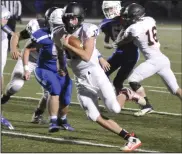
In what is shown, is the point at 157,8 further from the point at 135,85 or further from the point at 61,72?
the point at 61,72

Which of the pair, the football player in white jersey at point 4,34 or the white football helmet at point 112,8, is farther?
the white football helmet at point 112,8

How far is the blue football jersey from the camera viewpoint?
834 centimetres

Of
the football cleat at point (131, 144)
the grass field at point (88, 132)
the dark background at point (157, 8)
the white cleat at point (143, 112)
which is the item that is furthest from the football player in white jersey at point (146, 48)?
the dark background at point (157, 8)

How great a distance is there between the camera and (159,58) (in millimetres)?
9398

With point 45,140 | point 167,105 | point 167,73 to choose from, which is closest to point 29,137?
point 45,140

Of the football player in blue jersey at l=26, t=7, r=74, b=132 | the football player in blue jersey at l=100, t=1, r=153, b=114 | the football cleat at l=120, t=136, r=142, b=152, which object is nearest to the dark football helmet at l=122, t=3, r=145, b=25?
the football player in blue jersey at l=100, t=1, r=153, b=114

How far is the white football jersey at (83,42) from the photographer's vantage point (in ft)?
23.5

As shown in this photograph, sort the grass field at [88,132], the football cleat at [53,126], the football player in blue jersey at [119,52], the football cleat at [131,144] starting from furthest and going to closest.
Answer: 1. the football player in blue jersey at [119,52]
2. the football cleat at [53,126]
3. the grass field at [88,132]
4. the football cleat at [131,144]

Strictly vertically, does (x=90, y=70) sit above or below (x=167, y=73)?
above

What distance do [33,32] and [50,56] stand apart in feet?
1.21

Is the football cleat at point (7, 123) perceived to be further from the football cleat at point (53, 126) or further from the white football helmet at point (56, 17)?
the white football helmet at point (56, 17)

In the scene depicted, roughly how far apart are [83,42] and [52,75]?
1.29 m

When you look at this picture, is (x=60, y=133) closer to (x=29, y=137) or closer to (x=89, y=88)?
(x=29, y=137)

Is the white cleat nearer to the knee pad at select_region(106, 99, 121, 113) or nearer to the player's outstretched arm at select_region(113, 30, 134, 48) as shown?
the player's outstretched arm at select_region(113, 30, 134, 48)
